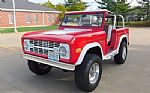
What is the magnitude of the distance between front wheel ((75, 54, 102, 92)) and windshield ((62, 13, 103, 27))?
1361 mm

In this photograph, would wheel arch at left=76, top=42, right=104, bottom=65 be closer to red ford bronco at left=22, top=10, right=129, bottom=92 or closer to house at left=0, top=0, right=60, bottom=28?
red ford bronco at left=22, top=10, right=129, bottom=92

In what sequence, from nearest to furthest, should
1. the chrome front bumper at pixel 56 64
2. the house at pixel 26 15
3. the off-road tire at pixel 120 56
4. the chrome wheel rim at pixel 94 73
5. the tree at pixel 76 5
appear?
the chrome front bumper at pixel 56 64 → the chrome wheel rim at pixel 94 73 → the off-road tire at pixel 120 56 → the house at pixel 26 15 → the tree at pixel 76 5

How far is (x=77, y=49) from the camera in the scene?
14.0ft

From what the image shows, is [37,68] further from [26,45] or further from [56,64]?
[56,64]

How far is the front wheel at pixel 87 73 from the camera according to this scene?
14.6ft

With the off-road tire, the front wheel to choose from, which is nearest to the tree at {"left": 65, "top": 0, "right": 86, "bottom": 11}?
the off-road tire

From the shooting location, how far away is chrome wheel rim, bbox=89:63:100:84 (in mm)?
4757

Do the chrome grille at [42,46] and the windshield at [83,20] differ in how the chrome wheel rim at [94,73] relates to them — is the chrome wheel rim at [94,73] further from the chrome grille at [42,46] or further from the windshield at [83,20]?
the windshield at [83,20]

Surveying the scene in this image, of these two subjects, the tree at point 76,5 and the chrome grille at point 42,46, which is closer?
the chrome grille at point 42,46

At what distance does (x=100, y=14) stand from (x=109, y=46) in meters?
1.06

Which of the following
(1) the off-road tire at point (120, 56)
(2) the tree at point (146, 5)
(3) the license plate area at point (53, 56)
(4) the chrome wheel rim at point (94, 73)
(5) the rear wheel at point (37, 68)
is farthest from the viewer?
(2) the tree at point (146, 5)

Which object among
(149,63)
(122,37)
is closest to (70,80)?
(122,37)

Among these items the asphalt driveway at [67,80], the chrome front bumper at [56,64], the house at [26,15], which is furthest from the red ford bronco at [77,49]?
the house at [26,15]

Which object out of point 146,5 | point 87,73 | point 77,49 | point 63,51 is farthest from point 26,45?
point 146,5
